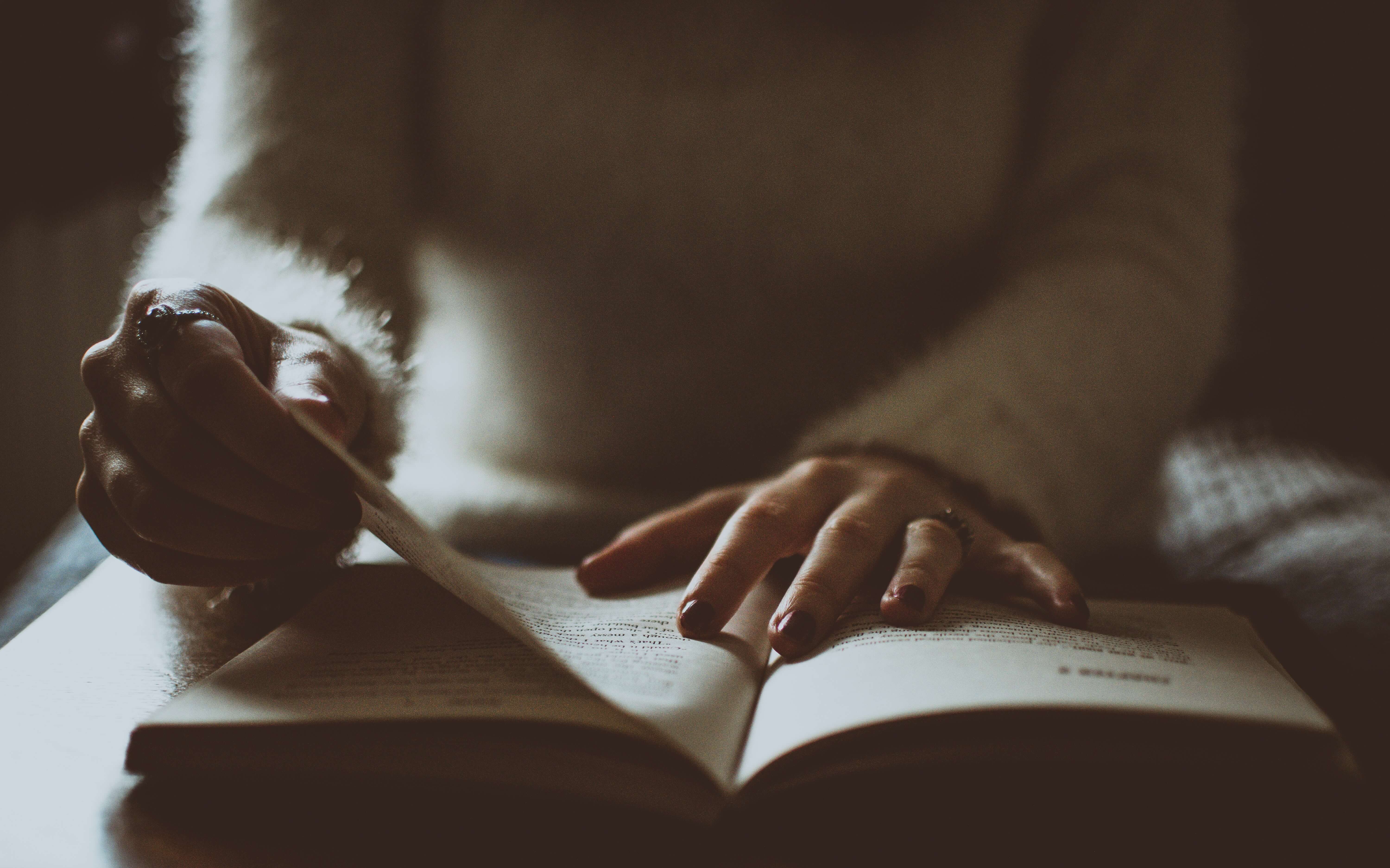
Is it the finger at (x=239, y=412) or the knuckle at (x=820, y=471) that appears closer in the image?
the finger at (x=239, y=412)

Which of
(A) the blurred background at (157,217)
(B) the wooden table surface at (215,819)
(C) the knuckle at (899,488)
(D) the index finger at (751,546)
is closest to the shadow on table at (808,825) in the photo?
(B) the wooden table surface at (215,819)

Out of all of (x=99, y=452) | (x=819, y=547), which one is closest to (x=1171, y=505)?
(x=819, y=547)

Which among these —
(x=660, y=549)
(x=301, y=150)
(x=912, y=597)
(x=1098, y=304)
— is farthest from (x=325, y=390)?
(x=1098, y=304)

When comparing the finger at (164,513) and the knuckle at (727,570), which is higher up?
the knuckle at (727,570)

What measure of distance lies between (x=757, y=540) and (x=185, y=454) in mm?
259

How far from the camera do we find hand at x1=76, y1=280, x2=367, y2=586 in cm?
34

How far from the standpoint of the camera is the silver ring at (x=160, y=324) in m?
0.36

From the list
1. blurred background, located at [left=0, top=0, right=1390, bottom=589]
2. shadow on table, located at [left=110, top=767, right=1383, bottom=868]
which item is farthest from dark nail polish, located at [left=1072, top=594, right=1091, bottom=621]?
blurred background, located at [left=0, top=0, right=1390, bottom=589]

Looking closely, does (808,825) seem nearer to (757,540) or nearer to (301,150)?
(757,540)

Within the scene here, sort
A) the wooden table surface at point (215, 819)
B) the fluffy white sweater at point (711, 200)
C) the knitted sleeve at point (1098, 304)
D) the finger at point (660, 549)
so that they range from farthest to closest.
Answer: the fluffy white sweater at point (711, 200) < the knitted sleeve at point (1098, 304) < the finger at point (660, 549) < the wooden table surface at point (215, 819)

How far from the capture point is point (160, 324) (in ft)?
1.17

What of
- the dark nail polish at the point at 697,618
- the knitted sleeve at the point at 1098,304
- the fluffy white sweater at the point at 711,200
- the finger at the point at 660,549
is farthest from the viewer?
the fluffy white sweater at the point at 711,200

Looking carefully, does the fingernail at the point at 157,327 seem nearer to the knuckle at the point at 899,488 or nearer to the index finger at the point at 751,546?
the index finger at the point at 751,546

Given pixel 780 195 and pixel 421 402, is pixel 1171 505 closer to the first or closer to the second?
pixel 780 195
